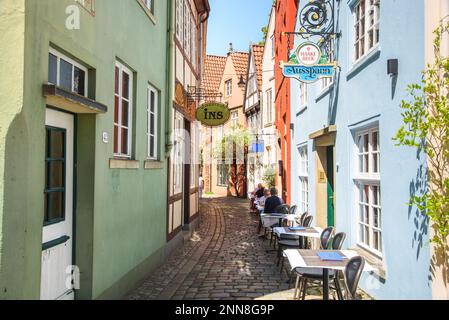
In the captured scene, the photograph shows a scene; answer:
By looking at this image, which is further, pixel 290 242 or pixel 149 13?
pixel 290 242

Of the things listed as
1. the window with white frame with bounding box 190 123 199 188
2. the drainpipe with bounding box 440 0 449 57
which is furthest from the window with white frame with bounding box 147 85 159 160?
the drainpipe with bounding box 440 0 449 57

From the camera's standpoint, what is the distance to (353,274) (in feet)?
13.3

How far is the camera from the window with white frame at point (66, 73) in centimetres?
407

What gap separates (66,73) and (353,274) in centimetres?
366

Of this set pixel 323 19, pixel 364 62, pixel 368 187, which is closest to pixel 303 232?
pixel 368 187

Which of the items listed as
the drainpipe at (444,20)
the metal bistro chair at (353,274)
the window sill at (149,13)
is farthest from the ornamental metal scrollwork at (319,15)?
the metal bistro chair at (353,274)

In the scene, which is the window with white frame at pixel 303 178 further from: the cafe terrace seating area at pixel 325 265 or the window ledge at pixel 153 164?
the window ledge at pixel 153 164

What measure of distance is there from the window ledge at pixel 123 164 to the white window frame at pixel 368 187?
351 centimetres

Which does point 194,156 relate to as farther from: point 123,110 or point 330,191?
point 123,110

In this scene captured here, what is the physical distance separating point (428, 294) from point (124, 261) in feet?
13.0

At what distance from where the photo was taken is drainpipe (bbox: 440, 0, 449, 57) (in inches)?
147

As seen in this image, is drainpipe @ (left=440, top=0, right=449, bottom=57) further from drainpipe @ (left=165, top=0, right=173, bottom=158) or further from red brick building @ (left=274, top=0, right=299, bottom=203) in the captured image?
red brick building @ (left=274, top=0, right=299, bottom=203)

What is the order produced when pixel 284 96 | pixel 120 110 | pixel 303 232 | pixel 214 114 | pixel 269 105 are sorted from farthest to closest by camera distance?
pixel 269 105, pixel 284 96, pixel 214 114, pixel 303 232, pixel 120 110

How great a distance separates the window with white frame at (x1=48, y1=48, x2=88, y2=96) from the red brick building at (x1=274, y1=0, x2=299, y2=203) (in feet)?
29.0
